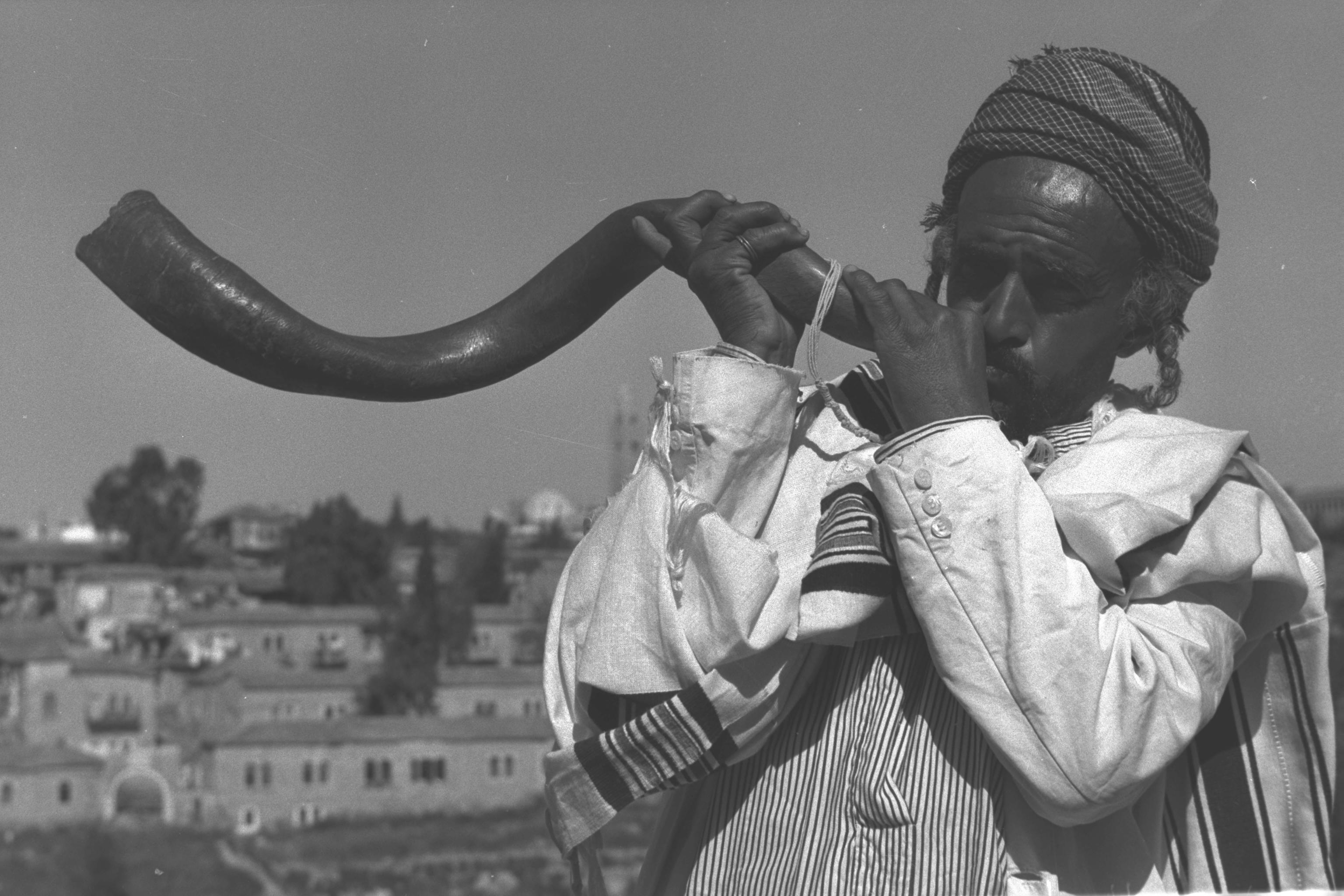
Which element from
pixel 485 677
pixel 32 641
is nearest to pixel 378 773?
pixel 485 677

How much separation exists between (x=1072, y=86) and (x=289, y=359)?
75 centimetres

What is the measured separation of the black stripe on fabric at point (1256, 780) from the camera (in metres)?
1.55

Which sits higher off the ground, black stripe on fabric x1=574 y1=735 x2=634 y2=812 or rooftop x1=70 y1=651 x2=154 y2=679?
black stripe on fabric x1=574 y1=735 x2=634 y2=812

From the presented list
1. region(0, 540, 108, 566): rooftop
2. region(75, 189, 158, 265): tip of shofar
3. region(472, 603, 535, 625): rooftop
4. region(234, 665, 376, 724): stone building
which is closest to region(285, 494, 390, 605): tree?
region(472, 603, 535, 625): rooftop

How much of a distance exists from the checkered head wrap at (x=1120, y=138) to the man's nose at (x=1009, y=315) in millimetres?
Answer: 117

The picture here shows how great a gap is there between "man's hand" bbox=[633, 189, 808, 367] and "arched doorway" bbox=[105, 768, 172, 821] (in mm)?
41194

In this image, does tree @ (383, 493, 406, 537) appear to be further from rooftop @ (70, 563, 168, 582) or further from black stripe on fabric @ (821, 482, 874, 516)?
black stripe on fabric @ (821, 482, 874, 516)

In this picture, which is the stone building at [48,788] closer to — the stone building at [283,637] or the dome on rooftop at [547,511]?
the stone building at [283,637]

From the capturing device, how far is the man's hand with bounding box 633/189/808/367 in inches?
63.0

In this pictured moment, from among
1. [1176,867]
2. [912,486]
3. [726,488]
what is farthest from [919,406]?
[1176,867]

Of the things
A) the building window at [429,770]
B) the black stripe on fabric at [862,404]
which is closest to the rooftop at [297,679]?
the building window at [429,770]

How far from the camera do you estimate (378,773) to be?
41.3 meters

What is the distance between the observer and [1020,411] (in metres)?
1.66

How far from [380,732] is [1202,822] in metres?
41.2
